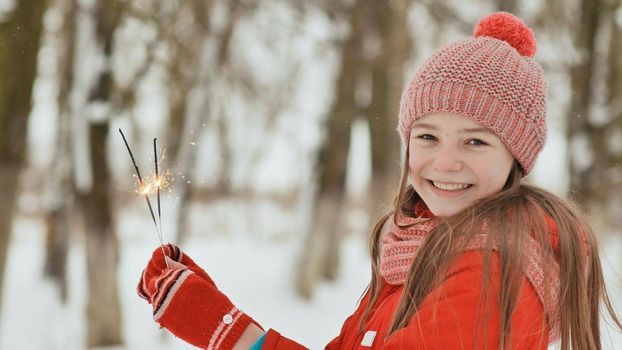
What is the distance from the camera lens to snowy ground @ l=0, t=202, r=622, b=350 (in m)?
7.23

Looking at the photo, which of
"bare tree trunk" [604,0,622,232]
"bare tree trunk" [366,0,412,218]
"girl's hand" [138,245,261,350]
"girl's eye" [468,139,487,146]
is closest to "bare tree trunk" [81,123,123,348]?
"bare tree trunk" [366,0,412,218]

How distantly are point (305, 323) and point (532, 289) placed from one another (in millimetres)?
6507

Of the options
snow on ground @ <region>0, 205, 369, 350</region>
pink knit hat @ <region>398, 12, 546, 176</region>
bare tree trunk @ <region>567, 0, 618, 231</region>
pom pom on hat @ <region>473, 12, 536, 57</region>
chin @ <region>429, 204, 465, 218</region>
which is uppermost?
bare tree trunk @ <region>567, 0, 618, 231</region>

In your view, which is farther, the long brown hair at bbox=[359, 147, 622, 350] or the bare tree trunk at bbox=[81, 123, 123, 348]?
the bare tree trunk at bbox=[81, 123, 123, 348]

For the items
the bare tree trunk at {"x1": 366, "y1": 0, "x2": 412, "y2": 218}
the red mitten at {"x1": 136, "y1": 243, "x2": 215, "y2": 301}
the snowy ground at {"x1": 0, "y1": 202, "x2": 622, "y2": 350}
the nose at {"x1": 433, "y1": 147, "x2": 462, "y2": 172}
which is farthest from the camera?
the bare tree trunk at {"x1": 366, "y1": 0, "x2": 412, "y2": 218}

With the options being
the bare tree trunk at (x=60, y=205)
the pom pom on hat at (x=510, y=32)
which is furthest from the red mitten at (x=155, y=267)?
the bare tree trunk at (x=60, y=205)

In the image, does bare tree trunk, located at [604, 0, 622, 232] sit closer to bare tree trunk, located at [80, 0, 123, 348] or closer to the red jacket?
bare tree trunk, located at [80, 0, 123, 348]

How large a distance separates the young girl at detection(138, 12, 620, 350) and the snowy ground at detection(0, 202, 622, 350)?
300cm

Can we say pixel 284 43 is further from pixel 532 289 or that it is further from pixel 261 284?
pixel 532 289

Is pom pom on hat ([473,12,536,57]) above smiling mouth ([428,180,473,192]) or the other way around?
above

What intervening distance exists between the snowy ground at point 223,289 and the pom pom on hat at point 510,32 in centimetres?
292

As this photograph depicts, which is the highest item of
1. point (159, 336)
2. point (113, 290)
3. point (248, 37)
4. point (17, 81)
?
point (248, 37)

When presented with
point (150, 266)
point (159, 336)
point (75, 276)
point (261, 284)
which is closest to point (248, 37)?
point (261, 284)

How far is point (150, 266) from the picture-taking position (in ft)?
6.03
